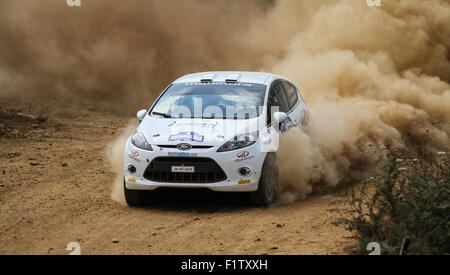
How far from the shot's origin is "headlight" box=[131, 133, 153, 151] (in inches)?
329

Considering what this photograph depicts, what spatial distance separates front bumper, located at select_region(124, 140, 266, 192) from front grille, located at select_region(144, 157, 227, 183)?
0.05 m

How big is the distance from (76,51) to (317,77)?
Answer: 8093 millimetres

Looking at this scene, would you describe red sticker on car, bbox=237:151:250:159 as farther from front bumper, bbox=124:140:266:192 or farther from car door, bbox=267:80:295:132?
car door, bbox=267:80:295:132

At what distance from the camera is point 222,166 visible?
8.12 meters

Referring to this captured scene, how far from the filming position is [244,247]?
6617 mm

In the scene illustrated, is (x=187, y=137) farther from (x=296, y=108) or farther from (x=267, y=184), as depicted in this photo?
(x=296, y=108)

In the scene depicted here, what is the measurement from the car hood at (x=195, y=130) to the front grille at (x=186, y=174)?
0.22m

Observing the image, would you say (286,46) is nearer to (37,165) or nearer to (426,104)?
(426,104)

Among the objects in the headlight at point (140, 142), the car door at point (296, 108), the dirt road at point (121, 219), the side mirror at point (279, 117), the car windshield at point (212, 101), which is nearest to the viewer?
the dirt road at point (121, 219)

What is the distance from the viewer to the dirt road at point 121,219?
264 inches

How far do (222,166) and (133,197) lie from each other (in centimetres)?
132

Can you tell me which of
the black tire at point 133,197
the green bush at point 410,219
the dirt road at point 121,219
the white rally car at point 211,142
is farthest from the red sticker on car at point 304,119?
the green bush at point 410,219

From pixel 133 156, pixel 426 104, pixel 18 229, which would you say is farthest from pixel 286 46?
pixel 18 229

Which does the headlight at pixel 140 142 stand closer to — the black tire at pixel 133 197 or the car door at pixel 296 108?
the black tire at pixel 133 197
